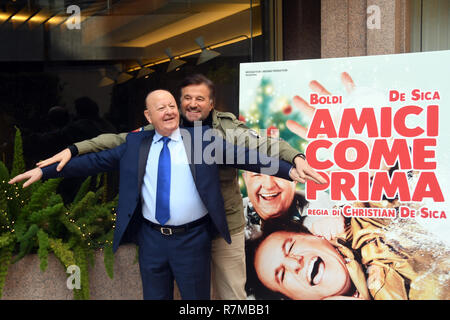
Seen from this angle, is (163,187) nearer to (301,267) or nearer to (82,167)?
(82,167)

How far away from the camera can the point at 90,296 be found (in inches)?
160

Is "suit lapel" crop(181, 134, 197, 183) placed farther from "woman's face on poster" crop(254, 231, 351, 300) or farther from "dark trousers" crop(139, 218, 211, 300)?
"woman's face on poster" crop(254, 231, 351, 300)

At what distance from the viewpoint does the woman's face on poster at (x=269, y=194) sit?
11.2 feet

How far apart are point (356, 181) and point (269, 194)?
0.59 meters

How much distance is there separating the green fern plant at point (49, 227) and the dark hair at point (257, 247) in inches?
44.3

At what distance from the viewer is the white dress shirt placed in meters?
3.26

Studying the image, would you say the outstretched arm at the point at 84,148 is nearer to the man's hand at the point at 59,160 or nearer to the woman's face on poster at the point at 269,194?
the man's hand at the point at 59,160

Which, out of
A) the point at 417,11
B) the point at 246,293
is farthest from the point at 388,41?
the point at 246,293

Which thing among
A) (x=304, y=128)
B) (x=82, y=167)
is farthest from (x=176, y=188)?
(x=304, y=128)

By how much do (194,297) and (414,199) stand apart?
1.54 metres

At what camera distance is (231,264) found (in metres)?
3.68

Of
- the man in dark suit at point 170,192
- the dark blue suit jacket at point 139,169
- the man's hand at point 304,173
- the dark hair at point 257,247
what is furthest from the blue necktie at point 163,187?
the man's hand at point 304,173

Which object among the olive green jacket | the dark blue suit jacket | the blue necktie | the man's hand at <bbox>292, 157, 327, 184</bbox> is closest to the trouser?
the olive green jacket

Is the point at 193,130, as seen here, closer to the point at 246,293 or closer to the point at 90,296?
the point at 246,293
